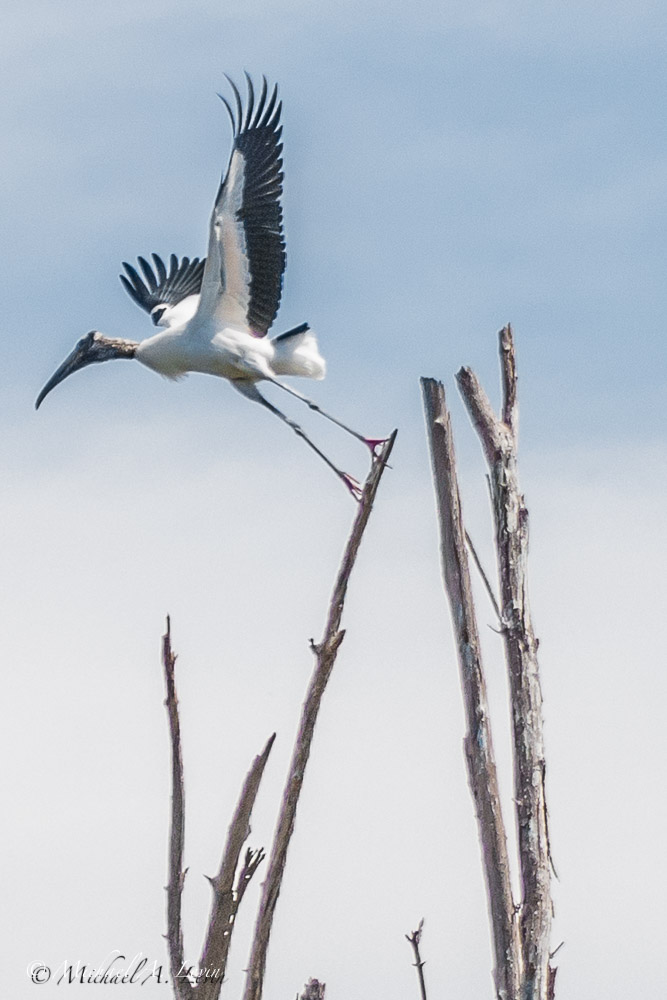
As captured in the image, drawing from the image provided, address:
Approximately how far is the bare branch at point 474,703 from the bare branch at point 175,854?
1.90 m

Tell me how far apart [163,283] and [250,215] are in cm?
381

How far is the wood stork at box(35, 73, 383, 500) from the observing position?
514 inches

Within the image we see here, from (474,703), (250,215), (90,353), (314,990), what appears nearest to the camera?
(314,990)

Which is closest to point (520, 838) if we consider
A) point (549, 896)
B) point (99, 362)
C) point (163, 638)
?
point (549, 896)

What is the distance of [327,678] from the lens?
9656mm

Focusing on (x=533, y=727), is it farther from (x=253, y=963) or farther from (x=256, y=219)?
(x=256, y=219)

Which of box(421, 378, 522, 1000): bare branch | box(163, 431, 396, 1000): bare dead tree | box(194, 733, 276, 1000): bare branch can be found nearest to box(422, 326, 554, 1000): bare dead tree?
box(421, 378, 522, 1000): bare branch

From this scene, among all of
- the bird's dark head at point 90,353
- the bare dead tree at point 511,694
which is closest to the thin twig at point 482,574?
the bare dead tree at point 511,694

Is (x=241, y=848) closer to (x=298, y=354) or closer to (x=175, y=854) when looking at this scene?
(x=175, y=854)

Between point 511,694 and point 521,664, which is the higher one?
point 521,664

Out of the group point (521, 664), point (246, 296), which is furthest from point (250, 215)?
point (521, 664)

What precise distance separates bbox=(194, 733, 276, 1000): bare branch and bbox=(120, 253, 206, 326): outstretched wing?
769cm

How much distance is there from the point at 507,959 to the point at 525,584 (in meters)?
2.36

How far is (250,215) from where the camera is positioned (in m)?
13.1
